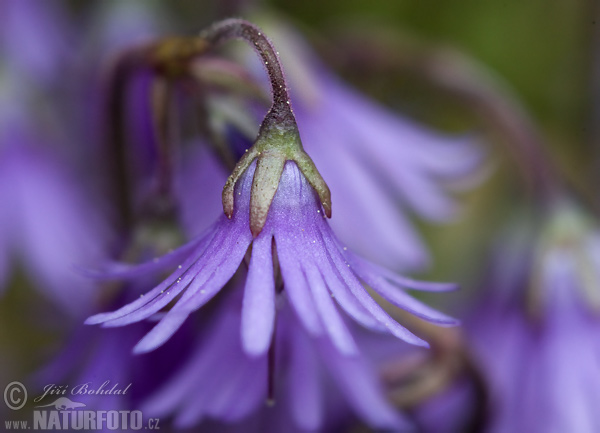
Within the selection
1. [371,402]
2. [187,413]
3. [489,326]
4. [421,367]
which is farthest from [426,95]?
[187,413]

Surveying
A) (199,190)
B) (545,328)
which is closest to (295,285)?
(199,190)

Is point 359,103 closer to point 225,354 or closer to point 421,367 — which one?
point 421,367

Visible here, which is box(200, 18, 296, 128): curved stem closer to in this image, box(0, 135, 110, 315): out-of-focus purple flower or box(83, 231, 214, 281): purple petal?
box(83, 231, 214, 281): purple petal

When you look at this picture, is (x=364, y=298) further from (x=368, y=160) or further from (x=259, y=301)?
(x=368, y=160)

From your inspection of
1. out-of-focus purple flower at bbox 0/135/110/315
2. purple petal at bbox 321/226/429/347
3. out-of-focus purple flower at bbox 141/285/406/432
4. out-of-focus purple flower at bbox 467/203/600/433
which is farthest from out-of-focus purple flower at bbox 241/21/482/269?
purple petal at bbox 321/226/429/347

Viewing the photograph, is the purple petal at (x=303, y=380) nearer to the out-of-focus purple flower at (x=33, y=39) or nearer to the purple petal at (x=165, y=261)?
the purple petal at (x=165, y=261)

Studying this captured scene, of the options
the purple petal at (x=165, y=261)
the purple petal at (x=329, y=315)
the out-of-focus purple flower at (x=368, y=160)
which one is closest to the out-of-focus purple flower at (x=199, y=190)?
the out-of-focus purple flower at (x=368, y=160)

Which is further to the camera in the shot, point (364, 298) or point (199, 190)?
point (199, 190)
